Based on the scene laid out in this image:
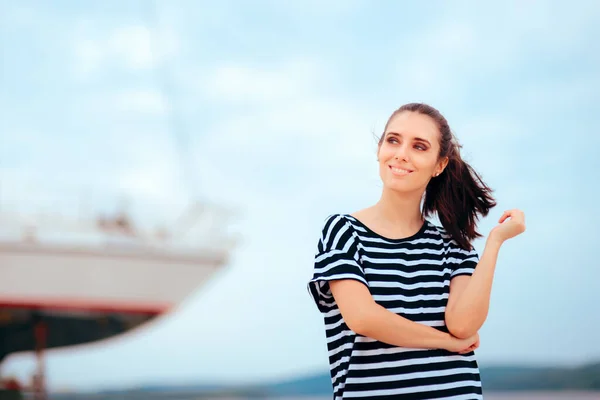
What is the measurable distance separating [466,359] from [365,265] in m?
0.24

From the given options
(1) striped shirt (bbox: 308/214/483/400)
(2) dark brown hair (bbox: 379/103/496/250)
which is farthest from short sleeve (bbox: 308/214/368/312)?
(2) dark brown hair (bbox: 379/103/496/250)

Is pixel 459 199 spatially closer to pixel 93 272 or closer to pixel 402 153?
pixel 402 153

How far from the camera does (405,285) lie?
1.26 metres

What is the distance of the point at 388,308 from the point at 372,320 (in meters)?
0.07

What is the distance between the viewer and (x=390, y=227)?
1.34m

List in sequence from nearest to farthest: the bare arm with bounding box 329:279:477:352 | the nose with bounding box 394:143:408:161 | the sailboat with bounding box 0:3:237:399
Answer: the bare arm with bounding box 329:279:477:352
the nose with bounding box 394:143:408:161
the sailboat with bounding box 0:3:237:399

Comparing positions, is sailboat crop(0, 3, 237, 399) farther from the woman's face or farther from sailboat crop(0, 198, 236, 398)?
the woman's face

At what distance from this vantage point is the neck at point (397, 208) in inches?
53.0

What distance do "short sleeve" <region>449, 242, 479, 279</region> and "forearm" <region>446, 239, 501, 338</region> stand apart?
8cm

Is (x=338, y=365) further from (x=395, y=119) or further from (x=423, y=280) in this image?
(x=395, y=119)

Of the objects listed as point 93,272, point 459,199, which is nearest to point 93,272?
point 93,272

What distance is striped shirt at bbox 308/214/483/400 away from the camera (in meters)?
1.22

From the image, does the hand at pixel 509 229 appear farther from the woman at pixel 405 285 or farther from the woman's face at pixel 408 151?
the woman's face at pixel 408 151

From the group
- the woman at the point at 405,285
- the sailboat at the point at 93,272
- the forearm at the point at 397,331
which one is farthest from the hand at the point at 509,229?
the sailboat at the point at 93,272
